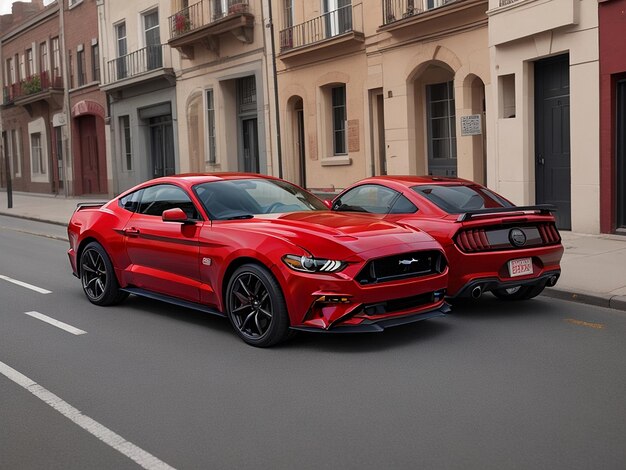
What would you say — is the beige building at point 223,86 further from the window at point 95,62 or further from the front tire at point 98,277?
the front tire at point 98,277

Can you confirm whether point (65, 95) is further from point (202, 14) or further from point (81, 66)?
point (202, 14)

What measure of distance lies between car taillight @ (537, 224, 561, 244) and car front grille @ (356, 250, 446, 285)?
156 cm

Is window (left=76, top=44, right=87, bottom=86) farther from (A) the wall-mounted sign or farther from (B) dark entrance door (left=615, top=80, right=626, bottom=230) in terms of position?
(B) dark entrance door (left=615, top=80, right=626, bottom=230)

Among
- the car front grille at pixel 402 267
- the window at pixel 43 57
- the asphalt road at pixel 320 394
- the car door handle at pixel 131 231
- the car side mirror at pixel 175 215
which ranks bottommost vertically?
the asphalt road at pixel 320 394

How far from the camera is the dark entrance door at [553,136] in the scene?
14.2m

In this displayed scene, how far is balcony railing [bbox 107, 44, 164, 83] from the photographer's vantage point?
27.3 m

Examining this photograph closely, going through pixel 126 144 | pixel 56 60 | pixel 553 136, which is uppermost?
pixel 56 60

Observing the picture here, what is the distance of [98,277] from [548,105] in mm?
9357

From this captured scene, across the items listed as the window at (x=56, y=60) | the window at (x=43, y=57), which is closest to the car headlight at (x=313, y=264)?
the window at (x=56, y=60)

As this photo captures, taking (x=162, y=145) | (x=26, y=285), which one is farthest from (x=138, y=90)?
(x=26, y=285)

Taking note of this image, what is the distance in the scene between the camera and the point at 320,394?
17.4 ft

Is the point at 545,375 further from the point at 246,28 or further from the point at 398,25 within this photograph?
the point at 246,28

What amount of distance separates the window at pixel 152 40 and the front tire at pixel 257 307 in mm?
21705

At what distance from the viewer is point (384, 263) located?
6.43 metres
